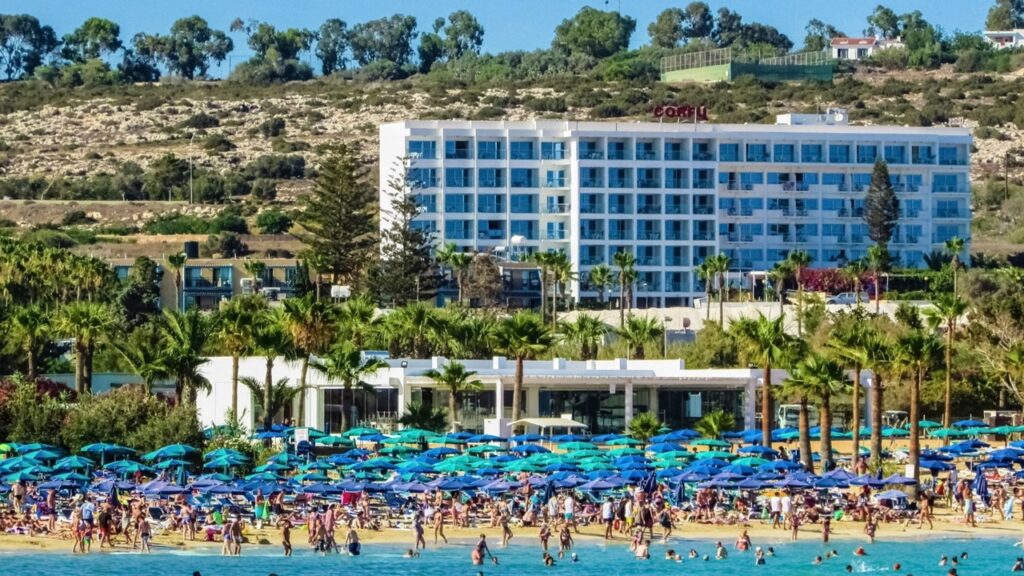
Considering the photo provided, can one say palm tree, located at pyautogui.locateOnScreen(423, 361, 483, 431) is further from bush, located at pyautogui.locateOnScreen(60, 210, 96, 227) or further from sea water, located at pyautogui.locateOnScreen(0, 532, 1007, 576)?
bush, located at pyautogui.locateOnScreen(60, 210, 96, 227)

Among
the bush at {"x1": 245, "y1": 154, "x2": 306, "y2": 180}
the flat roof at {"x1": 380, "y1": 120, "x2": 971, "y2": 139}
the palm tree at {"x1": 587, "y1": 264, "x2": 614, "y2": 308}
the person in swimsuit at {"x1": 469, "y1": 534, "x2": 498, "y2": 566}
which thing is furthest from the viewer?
the bush at {"x1": 245, "y1": 154, "x2": 306, "y2": 180}

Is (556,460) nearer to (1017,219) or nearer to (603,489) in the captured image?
(603,489)

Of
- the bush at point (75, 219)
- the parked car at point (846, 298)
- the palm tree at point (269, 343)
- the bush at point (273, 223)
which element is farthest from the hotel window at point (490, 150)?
the palm tree at point (269, 343)

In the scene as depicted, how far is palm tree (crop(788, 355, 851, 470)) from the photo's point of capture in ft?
203

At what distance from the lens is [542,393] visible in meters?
78.1

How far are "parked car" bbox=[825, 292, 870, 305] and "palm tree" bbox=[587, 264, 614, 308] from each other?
1097 centimetres

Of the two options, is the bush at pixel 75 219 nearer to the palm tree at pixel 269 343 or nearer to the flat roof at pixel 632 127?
the flat roof at pixel 632 127

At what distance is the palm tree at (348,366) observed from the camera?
74125 millimetres

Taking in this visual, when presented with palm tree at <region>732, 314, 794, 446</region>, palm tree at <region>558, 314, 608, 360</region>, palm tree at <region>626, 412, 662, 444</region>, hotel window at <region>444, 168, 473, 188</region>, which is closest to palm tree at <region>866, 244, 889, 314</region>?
palm tree at <region>558, 314, 608, 360</region>

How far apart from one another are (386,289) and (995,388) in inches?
1388

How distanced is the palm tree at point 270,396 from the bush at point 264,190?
7433 cm

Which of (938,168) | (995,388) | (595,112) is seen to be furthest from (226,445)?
(595,112)

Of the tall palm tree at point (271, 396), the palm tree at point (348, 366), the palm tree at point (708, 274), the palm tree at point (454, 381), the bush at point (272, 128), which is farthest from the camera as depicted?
the bush at point (272, 128)

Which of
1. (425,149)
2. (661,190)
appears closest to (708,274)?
(661,190)
